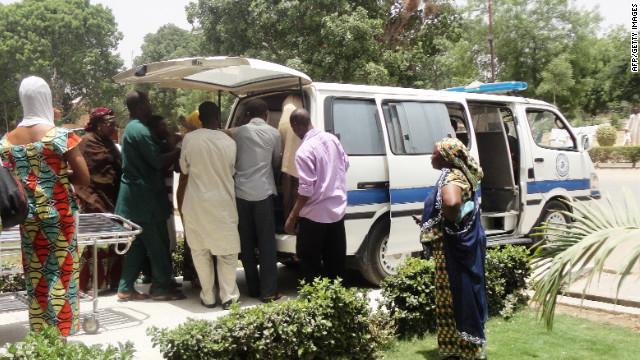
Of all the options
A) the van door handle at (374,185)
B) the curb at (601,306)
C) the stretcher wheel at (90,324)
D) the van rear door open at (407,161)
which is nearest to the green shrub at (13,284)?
the stretcher wheel at (90,324)

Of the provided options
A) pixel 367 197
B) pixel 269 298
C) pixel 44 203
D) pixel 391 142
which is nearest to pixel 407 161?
pixel 391 142

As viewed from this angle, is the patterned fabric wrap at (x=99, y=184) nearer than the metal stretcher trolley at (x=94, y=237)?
No

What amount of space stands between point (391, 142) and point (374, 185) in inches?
19.8

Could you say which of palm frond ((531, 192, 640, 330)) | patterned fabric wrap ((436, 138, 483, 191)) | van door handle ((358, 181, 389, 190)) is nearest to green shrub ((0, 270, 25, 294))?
van door handle ((358, 181, 389, 190))

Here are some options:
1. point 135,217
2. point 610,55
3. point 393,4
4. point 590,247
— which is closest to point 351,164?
point 135,217

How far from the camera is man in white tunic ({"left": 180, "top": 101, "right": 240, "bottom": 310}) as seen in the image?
17.4 feet

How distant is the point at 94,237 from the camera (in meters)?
4.52

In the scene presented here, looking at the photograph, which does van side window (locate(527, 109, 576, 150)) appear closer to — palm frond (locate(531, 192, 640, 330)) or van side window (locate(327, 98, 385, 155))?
van side window (locate(327, 98, 385, 155))

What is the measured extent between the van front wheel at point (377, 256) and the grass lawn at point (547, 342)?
1.26 meters

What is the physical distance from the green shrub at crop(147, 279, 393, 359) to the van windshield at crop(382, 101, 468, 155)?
2.19 m

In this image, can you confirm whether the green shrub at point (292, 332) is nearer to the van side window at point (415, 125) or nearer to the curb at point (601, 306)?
→ the van side window at point (415, 125)

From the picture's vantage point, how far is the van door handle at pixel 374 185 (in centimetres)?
591

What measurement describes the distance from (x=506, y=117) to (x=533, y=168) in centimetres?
78

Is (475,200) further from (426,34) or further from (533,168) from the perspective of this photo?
(426,34)
